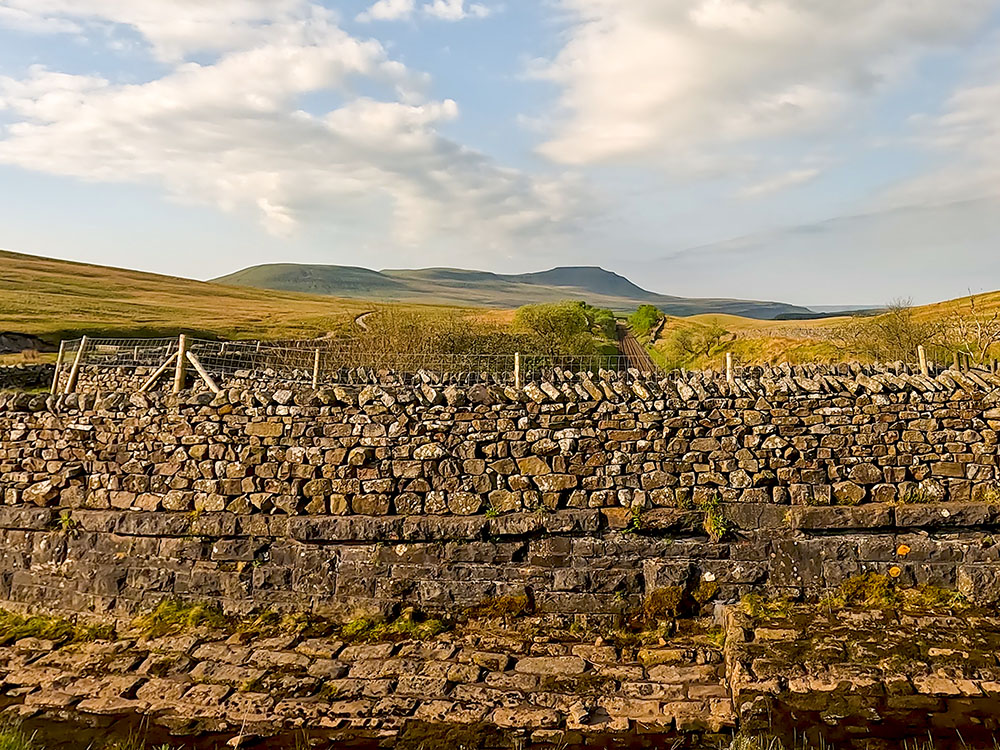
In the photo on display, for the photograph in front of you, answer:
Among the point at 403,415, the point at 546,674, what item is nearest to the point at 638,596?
the point at 546,674

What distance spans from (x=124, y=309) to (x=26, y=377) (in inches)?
2418

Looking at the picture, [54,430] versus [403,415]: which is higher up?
[403,415]

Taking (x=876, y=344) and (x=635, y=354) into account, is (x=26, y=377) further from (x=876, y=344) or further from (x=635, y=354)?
(x=635, y=354)

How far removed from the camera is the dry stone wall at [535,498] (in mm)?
7484

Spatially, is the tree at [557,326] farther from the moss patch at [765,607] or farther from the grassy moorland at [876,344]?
the moss patch at [765,607]

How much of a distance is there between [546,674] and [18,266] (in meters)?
138

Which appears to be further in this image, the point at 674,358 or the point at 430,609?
the point at 674,358

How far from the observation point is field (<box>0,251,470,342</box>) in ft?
194

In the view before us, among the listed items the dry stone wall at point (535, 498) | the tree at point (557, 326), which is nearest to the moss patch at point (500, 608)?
the dry stone wall at point (535, 498)

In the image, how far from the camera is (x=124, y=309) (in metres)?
79.6

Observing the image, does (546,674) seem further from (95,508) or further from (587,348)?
(587,348)

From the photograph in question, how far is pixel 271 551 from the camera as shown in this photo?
7895mm

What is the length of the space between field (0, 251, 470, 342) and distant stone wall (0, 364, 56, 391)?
2837 centimetres

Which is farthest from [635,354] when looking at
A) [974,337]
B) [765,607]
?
[765,607]
